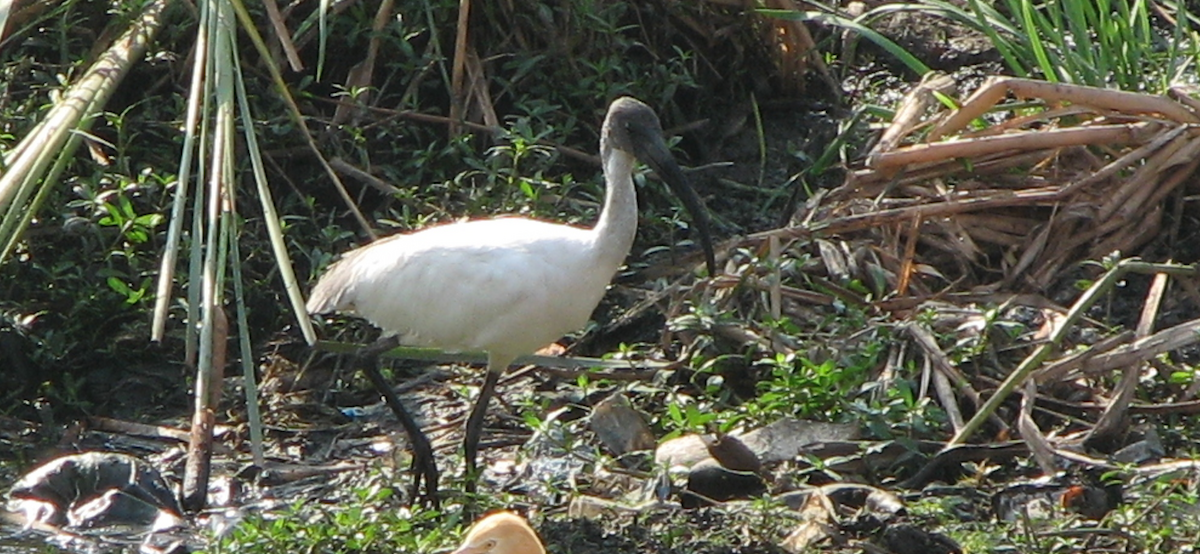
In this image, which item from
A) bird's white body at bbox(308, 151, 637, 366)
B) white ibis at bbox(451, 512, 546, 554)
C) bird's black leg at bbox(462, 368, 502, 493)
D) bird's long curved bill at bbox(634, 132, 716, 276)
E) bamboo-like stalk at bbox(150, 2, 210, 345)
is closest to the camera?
white ibis at bbox(451, 512, 546, 554)

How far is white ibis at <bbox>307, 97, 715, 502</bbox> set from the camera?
18.2ft

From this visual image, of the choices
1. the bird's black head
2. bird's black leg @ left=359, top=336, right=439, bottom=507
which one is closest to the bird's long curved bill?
the bird's black head

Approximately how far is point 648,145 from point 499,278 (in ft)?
2.06

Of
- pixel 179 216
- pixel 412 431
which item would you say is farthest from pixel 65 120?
pixel 412 431

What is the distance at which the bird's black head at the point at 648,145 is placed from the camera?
18.7 ft

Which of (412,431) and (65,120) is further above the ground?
(65,120)

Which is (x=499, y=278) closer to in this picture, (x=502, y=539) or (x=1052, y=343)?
(x=502, y=539)

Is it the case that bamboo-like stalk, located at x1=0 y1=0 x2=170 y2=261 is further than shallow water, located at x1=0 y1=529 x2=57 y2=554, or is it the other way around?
shallow water, located at x1=0 y1=529 x2=57 y2=554

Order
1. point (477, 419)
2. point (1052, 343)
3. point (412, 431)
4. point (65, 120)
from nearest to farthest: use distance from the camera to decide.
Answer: point (65, 120)
point (1052, 343)
point (412, 431)
point (477, 419)

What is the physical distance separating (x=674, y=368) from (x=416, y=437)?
101 centimetres

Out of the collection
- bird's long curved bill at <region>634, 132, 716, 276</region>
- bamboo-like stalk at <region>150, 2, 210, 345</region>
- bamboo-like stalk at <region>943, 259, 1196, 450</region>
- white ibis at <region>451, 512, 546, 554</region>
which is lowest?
bamboo-like stalk at <region>943, 259, 1196, 450</region>

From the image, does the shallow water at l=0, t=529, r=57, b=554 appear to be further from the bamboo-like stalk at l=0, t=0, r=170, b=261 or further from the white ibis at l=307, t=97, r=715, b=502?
the white ibis at l=307, t=97, r=715, b=502

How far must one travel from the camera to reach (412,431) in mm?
5770

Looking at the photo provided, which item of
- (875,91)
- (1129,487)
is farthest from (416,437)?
(875,91)
